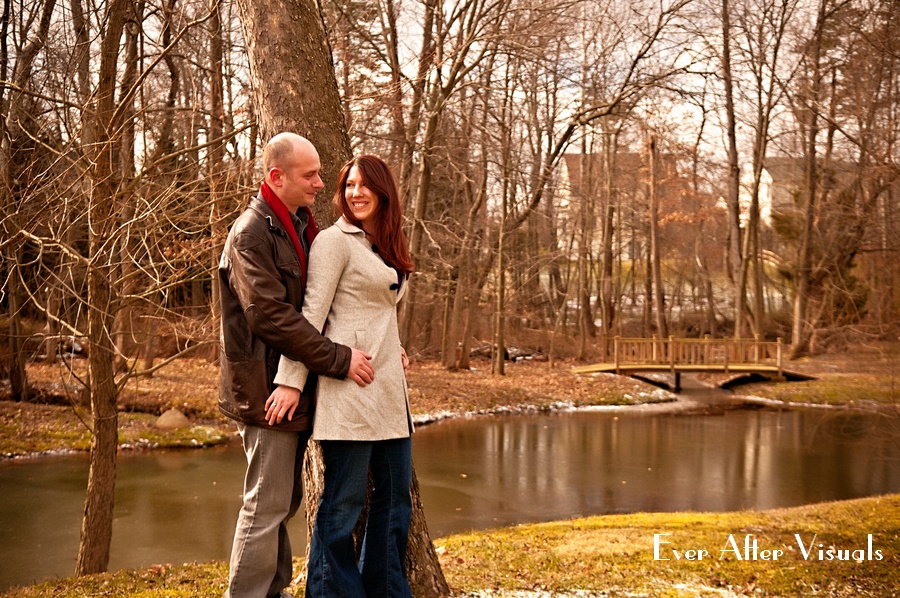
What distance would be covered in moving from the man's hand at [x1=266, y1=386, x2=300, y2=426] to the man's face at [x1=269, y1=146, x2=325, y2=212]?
800mm

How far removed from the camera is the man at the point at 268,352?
10.8 feet

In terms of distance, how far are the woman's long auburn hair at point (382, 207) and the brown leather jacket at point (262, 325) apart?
1.17ft

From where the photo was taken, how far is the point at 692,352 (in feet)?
78.6

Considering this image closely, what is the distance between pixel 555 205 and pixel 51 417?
23405 millimetres

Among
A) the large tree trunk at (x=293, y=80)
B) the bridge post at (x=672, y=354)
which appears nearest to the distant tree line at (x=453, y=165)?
the large tree trunk at (x=293, y=80)

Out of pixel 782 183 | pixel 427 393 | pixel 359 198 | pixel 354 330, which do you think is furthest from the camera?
pixel 782 183

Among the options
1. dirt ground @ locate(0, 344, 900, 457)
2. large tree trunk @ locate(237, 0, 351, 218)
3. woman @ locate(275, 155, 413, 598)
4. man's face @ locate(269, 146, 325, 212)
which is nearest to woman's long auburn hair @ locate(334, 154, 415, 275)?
woman @ locate(275, 155, 413, 598)

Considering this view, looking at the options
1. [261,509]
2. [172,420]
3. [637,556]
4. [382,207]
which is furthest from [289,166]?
[172,420]

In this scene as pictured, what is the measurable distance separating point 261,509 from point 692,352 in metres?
21.9

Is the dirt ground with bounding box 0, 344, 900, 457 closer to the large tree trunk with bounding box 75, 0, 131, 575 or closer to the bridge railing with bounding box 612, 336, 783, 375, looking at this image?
the bridge railing with bounding box 612, 336, 783, 375

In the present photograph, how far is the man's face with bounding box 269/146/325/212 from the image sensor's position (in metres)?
3.55

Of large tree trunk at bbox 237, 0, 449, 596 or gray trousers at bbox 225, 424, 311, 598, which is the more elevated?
large tree trunk at bbox 237, 0, 449, 596

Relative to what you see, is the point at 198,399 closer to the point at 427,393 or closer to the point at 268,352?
the point at 427,393

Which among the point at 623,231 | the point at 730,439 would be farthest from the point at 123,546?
the point at 623,231
